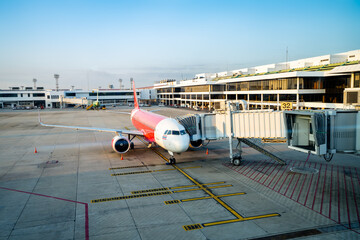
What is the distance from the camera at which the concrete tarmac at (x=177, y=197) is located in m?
14.3

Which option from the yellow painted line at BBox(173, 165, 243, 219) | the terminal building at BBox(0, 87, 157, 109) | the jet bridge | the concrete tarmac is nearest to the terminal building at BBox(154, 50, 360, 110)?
the jet bridge

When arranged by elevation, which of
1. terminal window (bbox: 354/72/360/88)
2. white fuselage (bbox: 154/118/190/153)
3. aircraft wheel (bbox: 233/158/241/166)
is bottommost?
aircraft wheel (bbox: 233/158/241/166)

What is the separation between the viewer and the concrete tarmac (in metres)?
14.3

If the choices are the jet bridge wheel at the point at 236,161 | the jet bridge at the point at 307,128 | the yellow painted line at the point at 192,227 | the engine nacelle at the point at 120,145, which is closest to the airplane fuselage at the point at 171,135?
the engine nacelle at the point at 120,145

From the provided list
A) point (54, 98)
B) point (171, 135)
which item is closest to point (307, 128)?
point (171, 135)

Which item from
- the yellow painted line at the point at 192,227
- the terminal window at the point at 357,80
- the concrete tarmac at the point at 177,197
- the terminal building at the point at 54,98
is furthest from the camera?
the terminal building at the point at 54,98

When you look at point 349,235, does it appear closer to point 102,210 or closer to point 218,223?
point 218,223

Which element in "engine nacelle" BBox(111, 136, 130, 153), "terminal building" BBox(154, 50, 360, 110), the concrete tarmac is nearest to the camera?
the concrete tarmac

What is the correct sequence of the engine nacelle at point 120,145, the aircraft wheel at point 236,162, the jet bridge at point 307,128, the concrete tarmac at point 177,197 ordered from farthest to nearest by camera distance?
the engine nacelle at point 120,145 → the aircraft wheel at point 236,162 → the jet bridge at point 307,128 → the concrete tarmac at point 177,197

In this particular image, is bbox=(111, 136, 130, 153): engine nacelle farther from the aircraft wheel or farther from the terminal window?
the terminal window

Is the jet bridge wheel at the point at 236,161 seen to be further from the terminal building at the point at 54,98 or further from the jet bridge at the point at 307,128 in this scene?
the terminal building at the point at 54,98

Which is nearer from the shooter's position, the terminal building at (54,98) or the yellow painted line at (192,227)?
the yellow painted line at (192,227)

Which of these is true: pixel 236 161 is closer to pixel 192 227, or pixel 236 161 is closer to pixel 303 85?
pixel 192 227

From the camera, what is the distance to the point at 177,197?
18953 millimetres
